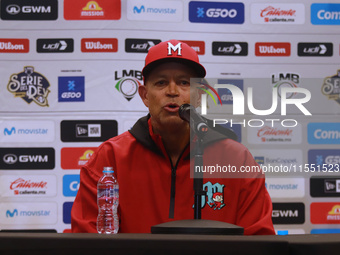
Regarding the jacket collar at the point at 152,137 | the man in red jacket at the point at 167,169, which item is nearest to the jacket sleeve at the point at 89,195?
the man in red jacket at the point at 167,169

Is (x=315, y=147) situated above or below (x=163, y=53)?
below

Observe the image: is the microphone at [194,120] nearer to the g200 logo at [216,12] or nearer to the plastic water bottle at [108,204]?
the plastic water bottle at [108,204]

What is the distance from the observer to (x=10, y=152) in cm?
271

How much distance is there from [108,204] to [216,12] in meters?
1.80

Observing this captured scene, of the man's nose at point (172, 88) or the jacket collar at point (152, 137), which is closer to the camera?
the man's nose at point (172, 88)

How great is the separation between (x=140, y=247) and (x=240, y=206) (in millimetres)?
899

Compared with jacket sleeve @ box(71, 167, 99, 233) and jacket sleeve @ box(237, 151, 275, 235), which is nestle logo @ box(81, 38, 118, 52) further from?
jacket sleeve @ box(237, 151, 275, 235)

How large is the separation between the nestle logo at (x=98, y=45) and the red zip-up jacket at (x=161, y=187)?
4.06 feet

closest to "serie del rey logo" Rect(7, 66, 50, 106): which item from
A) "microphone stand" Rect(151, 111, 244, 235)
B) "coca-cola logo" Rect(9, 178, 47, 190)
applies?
"coca-cola logo" Rect(9, 178, 47, 190)

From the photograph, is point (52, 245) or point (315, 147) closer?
Result: point (52, 245)

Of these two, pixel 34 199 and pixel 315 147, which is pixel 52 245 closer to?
pixel 34 199

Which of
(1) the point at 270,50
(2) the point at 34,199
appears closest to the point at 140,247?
(2) the point at 34,199

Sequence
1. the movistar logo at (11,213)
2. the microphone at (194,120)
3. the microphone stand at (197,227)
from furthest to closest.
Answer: the movistar logo at (11,213)
the microphone at (194,120)
the microphone stand at (197,227)

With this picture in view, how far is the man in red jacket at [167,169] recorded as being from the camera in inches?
59.2
